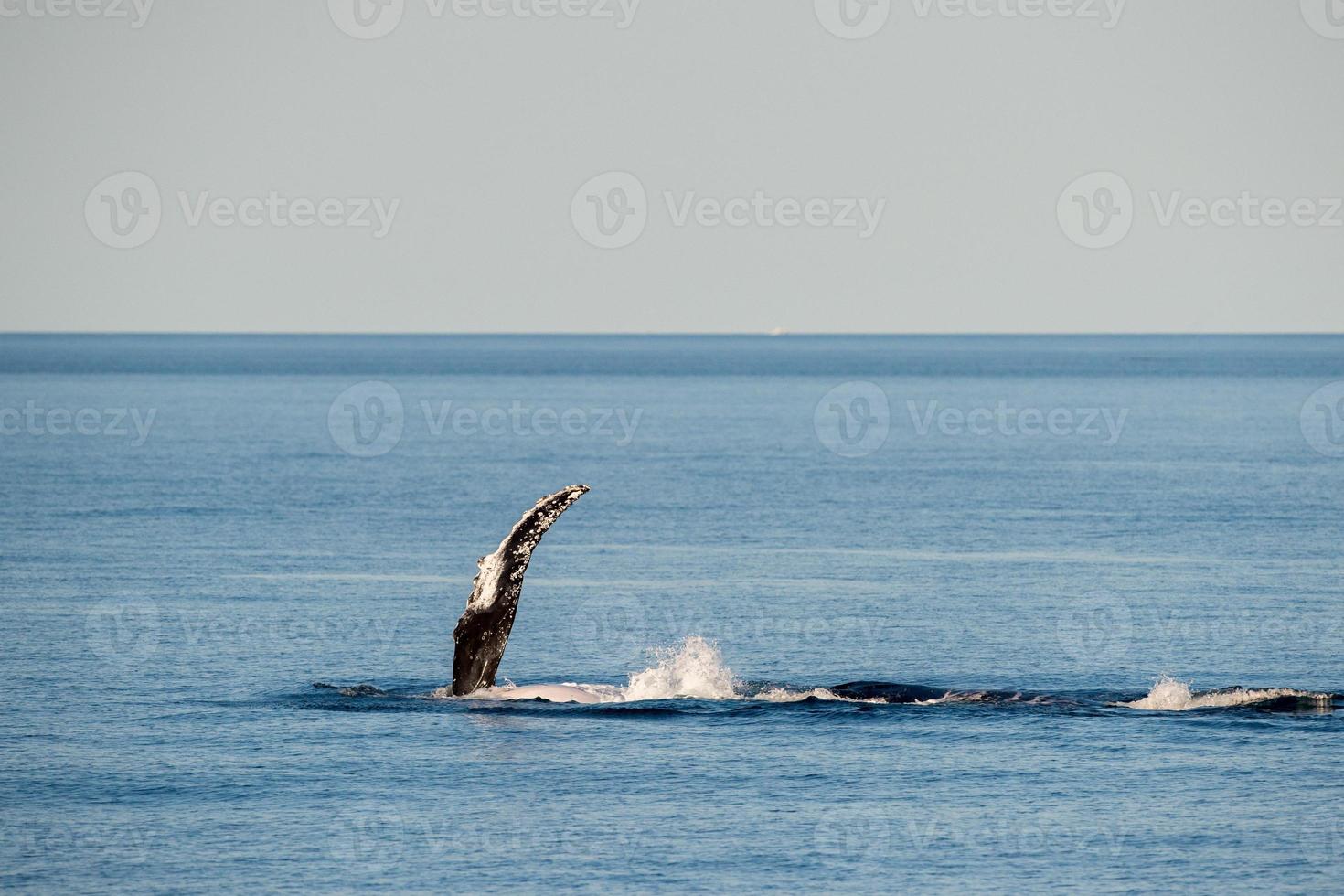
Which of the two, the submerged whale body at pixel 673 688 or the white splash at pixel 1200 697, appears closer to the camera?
the submerged whale body at pixel 673 688

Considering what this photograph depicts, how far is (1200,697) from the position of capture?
34.5 meters

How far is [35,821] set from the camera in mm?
27578

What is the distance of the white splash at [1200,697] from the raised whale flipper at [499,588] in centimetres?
1181

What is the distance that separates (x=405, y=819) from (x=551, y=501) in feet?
20.3

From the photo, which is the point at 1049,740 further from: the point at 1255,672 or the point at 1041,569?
the point at 1041,569

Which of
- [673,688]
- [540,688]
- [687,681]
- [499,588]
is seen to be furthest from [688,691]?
[499,588]

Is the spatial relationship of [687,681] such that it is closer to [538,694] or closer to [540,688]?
[540,688]

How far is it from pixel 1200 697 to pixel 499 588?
13481 mm

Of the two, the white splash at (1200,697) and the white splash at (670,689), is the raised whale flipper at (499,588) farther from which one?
the white splash at (1200,697)

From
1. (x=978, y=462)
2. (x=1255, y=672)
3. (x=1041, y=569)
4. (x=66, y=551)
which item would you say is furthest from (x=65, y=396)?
(x=1255, y=672)

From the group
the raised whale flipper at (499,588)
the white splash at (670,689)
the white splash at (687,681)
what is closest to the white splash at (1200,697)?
the white splash at (670,689)

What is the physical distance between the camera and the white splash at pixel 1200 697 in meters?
34.0

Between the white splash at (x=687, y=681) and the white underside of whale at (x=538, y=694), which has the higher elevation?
the white splash at (x=687, y=681)

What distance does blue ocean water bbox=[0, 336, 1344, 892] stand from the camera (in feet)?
85.7
